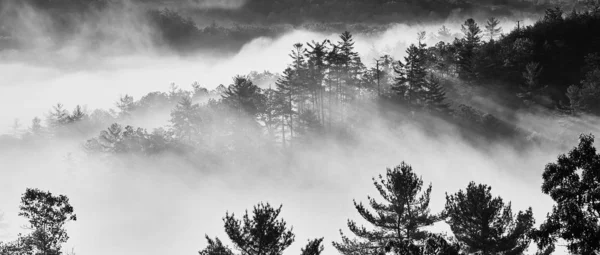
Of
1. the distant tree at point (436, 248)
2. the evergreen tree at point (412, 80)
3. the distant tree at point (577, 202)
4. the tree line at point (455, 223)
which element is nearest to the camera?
the distant tree at point (436, 248)

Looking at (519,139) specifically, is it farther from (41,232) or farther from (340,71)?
(41,232)

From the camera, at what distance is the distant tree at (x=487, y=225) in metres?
20.8

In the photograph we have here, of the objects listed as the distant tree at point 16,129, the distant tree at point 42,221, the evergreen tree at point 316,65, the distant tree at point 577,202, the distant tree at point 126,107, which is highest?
the distant tree at point 16,129

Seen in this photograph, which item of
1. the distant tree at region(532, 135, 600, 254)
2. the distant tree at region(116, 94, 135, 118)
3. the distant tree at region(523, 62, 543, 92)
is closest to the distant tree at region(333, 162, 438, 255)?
the distant tree at region(532, 135, 600, 254)

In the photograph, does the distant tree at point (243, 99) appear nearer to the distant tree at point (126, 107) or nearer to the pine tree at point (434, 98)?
the pine tree at point (434, 98)

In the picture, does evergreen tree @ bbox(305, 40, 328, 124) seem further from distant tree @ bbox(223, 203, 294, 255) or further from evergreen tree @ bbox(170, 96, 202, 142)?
distant tree @ bbox(223, 203, 294, 255)

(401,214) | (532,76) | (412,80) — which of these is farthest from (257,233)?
(532,76)

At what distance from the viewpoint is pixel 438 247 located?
47.3 ft

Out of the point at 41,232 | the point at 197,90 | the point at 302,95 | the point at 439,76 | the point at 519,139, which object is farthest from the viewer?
the point at 197,90

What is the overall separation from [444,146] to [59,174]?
3099 inches

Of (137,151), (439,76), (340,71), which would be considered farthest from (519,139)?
(137,151)

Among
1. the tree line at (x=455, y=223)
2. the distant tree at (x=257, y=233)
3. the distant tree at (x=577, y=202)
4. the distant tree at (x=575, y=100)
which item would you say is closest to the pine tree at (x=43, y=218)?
the tree line at (x=455, y=223)

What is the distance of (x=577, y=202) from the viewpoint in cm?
1524

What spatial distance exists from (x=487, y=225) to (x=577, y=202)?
6.23 meters
